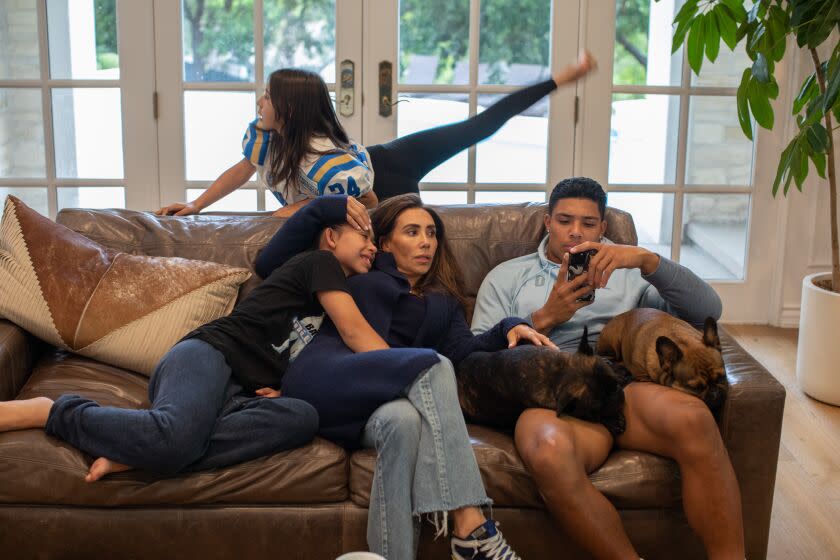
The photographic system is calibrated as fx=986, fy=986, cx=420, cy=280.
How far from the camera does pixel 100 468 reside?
2.11 m

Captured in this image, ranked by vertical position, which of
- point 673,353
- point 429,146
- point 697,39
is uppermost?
point 697,39

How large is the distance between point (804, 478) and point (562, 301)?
1.04 meters

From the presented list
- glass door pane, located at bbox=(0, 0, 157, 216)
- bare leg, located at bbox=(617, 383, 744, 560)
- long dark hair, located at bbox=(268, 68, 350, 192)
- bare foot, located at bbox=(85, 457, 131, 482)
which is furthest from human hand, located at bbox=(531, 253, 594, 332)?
glass door pane, located at bbox=(0, 0, 157, 216)

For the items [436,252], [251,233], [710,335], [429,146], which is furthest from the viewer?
[429,146]

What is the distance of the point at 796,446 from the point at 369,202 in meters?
1.57

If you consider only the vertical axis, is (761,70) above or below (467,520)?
above

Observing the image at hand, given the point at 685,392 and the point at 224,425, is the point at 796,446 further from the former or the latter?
the point at 224,425

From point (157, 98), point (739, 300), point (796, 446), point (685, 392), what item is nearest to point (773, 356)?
point (739, 300)

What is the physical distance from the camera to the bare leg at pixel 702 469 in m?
2.13

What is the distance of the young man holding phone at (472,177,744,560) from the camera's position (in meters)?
2.12

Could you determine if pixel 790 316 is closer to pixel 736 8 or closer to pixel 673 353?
pixel 736 8

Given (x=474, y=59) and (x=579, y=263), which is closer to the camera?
(x=579, y=263)

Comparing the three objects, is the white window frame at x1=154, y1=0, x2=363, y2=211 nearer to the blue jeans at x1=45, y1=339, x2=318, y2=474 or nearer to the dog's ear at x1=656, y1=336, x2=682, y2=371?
the blue jeans at x1=45, y1=339, x2=318, y2=474

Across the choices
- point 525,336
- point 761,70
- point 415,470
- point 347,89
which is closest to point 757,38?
point 761,70
